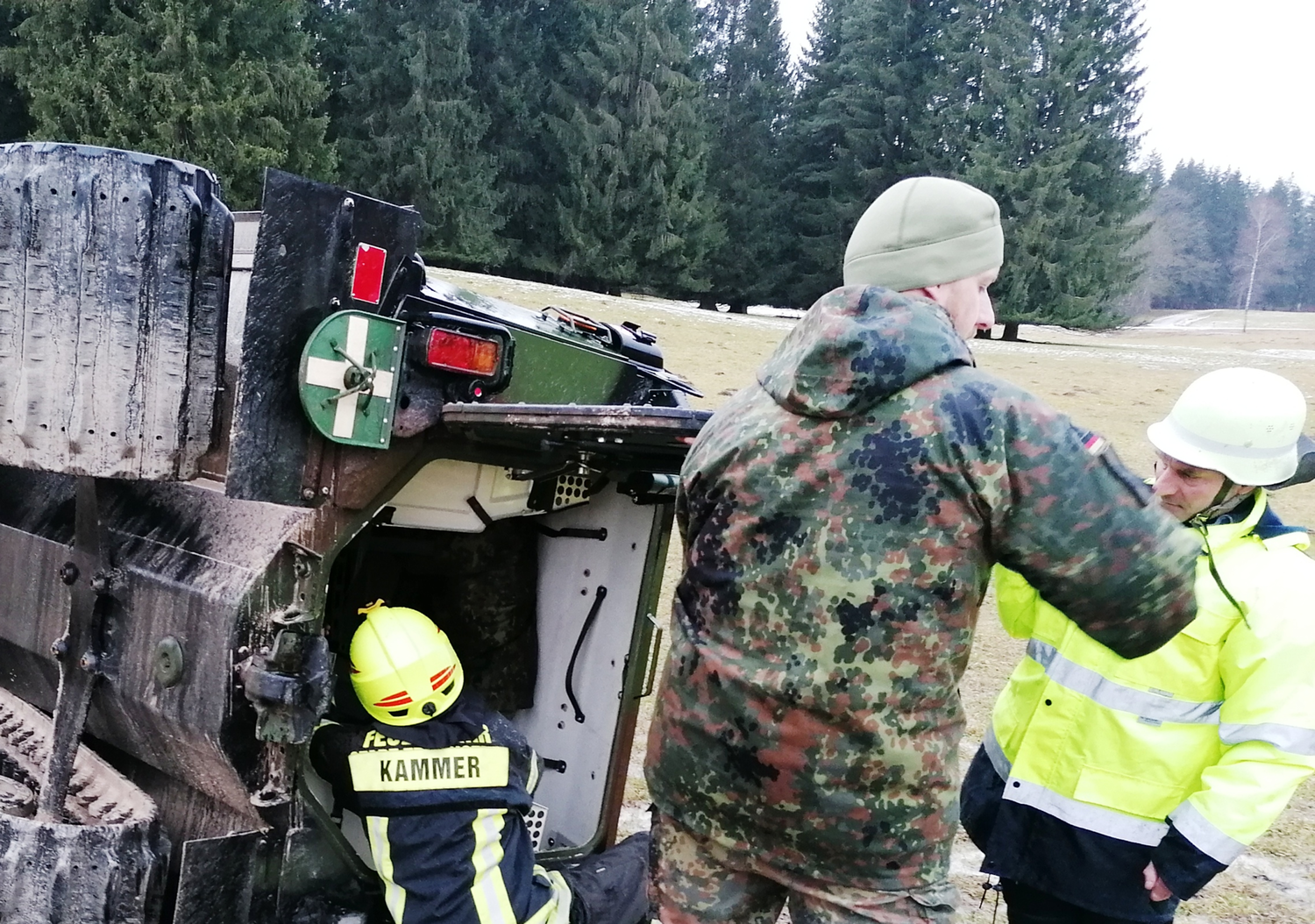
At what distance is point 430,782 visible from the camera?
2602 mm

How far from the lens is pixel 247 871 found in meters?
2.45

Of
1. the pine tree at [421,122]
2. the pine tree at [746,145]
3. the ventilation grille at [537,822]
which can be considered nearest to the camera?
the ventilation grille at [537,822]

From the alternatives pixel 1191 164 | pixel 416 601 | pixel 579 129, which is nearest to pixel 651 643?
pixel 416 601

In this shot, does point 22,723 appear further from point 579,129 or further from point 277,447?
point 579,129

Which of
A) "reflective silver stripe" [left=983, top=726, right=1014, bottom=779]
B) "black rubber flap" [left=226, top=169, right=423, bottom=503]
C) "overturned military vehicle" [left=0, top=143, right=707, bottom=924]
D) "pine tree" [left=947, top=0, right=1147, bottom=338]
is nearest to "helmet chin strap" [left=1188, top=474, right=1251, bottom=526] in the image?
"reflective silver stripe" [left=983, top=726, right=1014, bottom=779]

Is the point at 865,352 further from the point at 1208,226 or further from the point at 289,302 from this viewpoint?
the point at 1208,226

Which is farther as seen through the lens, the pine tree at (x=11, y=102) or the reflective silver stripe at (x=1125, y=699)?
the pine tree at (x=11, y=102)

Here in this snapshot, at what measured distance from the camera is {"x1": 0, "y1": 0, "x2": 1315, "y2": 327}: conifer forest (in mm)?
29469

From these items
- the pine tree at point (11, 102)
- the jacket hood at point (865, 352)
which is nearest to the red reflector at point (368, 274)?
the jacket hood at point (865, 352)

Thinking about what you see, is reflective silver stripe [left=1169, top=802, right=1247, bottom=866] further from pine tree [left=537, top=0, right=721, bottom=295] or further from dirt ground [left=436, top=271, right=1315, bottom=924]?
pine tree [left=537, top=0, right=721, bottom=295]

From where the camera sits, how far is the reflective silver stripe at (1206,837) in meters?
2.13

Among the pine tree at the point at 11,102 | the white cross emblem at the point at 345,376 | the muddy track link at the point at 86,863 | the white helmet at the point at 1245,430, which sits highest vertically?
the pine tree at the point at 11,102

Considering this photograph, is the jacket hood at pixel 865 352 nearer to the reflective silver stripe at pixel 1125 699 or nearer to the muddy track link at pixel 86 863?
the reflective silver stripe at pixel 1125 699

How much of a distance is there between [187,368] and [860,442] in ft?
4.61
